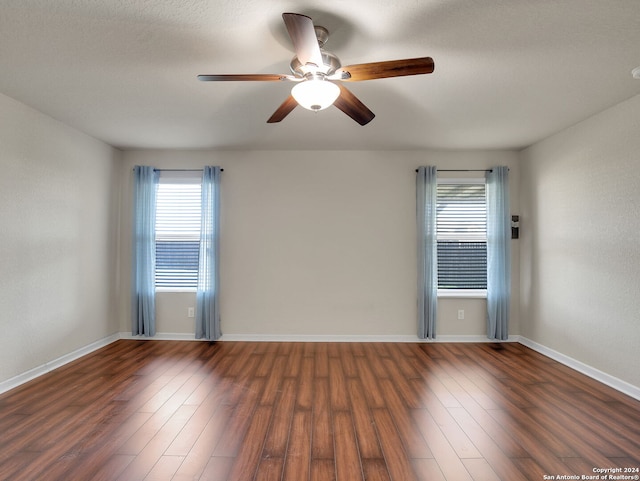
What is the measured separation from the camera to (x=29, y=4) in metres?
1.82

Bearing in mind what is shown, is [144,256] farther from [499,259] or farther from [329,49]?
[499,259]

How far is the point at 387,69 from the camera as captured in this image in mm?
1874

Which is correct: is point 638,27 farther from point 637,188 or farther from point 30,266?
point 30,266

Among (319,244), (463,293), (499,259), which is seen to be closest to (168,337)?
(319,244)

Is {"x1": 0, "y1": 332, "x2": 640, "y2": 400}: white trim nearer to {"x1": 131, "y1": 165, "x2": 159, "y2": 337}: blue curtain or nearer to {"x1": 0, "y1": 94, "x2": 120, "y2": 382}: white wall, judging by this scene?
{"x1": 0, "y1": 94, "x2": 120, "y2": 382}: white wall

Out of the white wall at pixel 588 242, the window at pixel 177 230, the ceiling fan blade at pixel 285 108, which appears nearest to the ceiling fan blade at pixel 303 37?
the ceiling fan blade at pixel 285 108

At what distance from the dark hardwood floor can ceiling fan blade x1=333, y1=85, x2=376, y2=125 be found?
2.34m

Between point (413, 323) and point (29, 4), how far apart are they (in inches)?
184

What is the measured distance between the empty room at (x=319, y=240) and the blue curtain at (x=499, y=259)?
0.03 meters

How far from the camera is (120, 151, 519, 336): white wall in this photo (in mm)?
4477

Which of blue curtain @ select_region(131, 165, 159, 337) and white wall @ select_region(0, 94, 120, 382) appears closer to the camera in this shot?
white wall @ select_region(0, 94, 120, 382)

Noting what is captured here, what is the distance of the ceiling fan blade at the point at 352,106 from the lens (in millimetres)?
2222

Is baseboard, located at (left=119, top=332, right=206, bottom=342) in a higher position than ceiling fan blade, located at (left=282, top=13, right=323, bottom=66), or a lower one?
lower

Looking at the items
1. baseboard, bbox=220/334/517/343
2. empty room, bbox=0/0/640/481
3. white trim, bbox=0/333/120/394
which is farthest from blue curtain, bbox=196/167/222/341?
white trim, bbox=0/333/120/394
